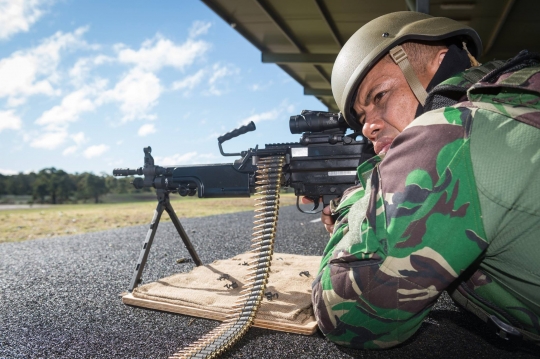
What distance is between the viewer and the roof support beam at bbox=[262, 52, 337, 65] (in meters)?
10.1

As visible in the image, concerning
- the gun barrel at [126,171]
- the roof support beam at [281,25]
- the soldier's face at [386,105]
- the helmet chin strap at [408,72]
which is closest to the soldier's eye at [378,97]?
the soldier's face at [386,105]

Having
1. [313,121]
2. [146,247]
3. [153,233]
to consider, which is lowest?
[146,247]

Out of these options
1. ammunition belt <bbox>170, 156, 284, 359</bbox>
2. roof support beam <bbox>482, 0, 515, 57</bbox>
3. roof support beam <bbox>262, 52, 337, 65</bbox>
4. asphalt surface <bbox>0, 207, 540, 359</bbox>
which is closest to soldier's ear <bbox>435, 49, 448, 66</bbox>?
asphalt surface <bbox>0, 207, 540, 359</bbox>

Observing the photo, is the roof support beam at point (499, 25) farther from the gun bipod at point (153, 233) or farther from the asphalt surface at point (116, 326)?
the gun bipod at point (153, 233)

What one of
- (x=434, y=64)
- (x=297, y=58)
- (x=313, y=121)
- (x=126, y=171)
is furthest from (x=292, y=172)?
(x=297, y=58)

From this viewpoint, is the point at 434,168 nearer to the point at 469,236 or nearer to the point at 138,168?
the point at 469,236

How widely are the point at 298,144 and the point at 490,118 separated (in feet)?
7.76

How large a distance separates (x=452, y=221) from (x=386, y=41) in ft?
4.08

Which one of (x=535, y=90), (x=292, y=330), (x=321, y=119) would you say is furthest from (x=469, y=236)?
(x=321, y=119)

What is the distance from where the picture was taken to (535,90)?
1.37m

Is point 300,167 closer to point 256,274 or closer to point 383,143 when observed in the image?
point 256,274

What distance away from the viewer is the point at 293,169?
12.3ft

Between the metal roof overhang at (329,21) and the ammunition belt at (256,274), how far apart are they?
164 inches

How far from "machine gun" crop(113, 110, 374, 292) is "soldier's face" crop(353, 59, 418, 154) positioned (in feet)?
3.80
